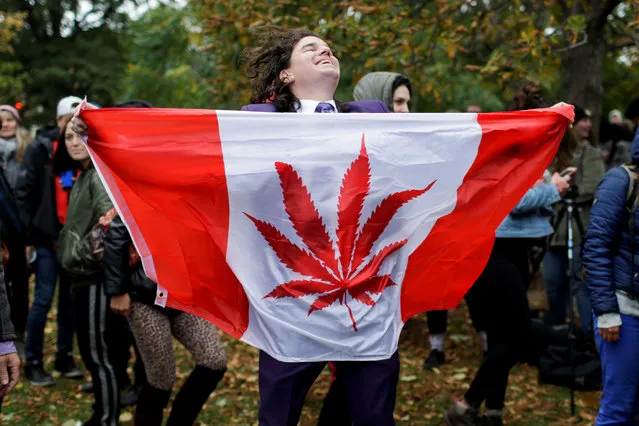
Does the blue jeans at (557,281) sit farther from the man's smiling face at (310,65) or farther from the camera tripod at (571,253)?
the man's smiling face at (310,65)

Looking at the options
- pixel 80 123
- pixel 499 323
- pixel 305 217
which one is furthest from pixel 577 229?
pixel 80 123

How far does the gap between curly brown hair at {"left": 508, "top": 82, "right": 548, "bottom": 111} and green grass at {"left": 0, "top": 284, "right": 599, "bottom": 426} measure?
2132mm

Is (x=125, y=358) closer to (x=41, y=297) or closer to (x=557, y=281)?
(x=41, y=297)

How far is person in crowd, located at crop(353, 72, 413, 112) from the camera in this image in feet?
Result: 15.8

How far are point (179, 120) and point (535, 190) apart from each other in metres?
2.55

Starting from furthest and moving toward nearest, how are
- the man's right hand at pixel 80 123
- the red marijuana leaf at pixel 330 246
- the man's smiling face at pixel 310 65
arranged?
the man's smiling face at pixel 310 65 → the man's right hand at pixel 80 123 → the red marijuana leaf at pixel 330 246

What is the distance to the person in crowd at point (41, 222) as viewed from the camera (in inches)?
243

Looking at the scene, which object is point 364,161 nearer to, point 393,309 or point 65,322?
point 393,309

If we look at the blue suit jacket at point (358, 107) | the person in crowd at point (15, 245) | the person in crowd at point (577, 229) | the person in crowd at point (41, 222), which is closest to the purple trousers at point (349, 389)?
the blue suit jacket at point (358, 107)

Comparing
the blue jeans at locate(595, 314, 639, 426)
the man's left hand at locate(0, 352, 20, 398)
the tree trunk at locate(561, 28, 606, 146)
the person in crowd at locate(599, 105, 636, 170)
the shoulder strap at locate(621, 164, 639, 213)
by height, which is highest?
the tree trunk at locate(561, 28, 606, 146)

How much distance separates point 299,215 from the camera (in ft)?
10.5

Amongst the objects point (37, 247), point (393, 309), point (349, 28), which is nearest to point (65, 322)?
point (37, 247)

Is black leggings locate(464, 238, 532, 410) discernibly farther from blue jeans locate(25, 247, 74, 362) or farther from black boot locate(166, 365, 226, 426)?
blue jeans locate(25, 247, 74, 362)

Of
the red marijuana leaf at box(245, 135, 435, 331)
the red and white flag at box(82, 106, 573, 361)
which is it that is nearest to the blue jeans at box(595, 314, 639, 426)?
the red and white flag at box(82, 106, 573, 361)
